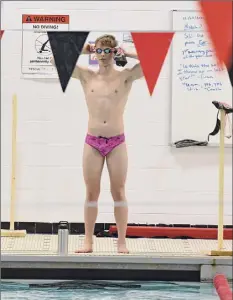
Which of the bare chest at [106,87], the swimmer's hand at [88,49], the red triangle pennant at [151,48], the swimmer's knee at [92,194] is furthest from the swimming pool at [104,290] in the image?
the swimmer's hand at [88,49]

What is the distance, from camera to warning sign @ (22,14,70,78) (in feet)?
14.6

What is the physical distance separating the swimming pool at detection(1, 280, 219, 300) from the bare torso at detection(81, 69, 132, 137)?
946 millimetres

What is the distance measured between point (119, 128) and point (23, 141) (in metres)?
1.15

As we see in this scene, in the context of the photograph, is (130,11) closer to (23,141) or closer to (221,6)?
(23,141)

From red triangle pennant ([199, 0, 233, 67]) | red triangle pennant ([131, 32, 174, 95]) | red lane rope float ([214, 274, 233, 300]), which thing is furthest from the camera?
red triangle pennant ([131, 32, 174, 95])

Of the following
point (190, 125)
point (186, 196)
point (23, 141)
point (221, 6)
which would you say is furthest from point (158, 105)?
point (221, 6)

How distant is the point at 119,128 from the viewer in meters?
4.32

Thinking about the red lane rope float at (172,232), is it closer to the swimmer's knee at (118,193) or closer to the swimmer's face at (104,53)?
the swimmer's knee at (118,193)

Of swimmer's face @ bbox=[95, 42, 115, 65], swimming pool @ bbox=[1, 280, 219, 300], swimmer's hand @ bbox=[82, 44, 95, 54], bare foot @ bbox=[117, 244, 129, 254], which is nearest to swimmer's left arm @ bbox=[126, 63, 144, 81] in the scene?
swimmer's face @ bbox=[95, 42, 115, 65]

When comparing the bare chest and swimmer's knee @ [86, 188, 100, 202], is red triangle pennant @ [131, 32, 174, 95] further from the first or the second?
swimmer's knee @ [86, 188, 100, 202]

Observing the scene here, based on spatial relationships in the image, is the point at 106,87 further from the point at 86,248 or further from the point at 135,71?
the point at 86,248

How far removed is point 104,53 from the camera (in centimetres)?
409

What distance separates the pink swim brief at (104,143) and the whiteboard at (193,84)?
73 cm

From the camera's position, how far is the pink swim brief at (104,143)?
14.0 feet
